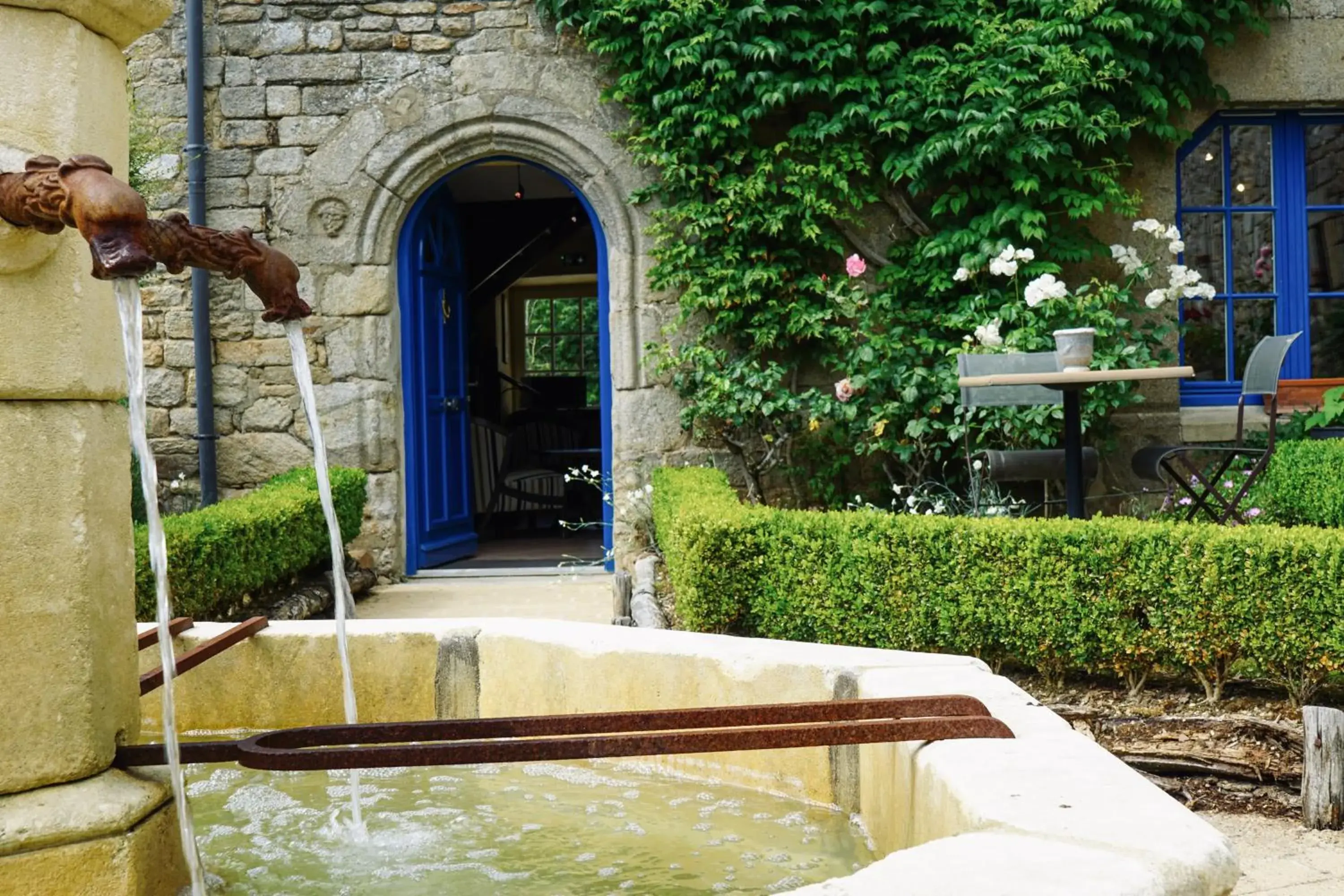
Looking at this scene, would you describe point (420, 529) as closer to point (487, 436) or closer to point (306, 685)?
point (487, 436)

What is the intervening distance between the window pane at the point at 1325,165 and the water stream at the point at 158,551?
7.59 m

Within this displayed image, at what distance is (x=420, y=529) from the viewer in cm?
762

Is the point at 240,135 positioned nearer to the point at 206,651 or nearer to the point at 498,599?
the point at 498,599

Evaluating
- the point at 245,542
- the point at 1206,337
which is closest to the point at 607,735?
the point at 245,542

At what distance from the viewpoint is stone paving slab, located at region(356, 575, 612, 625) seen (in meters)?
6.12

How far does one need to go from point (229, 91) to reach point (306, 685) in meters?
5.87

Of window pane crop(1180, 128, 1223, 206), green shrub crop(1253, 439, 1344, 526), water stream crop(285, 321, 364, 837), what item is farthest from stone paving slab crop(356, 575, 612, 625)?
window pane crop(1180, 128, 1223, 206)

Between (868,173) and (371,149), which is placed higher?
(371,149)

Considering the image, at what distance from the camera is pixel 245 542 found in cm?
530

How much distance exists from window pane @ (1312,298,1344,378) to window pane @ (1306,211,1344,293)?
0.10 metres

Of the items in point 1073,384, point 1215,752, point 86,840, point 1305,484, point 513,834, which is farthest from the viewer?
point 1305,484

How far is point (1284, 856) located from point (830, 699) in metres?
1.63

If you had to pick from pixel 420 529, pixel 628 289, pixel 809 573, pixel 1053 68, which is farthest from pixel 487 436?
pixel 809 573

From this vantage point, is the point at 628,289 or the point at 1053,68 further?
the point at 628,289
